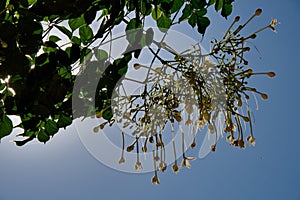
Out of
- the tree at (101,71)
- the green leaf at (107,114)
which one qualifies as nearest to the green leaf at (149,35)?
the tree at (101,71)

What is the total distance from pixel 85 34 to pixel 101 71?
5 cm

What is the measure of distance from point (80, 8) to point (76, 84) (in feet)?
0.32

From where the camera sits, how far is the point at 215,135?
582 mm

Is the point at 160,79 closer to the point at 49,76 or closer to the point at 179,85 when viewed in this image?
the point at 179,85

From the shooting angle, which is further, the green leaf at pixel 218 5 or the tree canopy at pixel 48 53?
the green leaf at pixel 218 5

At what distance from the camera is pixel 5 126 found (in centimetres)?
46

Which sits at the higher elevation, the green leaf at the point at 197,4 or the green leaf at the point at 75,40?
the green leaf at the point at 197,4

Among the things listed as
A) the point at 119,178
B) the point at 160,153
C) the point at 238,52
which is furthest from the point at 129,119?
the point at 119,178

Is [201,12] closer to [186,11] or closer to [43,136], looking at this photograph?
[186,11]

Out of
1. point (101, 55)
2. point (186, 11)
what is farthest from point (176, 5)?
point (101, 55)

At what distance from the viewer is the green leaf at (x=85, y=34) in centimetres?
50

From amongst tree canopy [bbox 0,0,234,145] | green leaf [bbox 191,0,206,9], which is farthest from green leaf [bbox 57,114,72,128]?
green leaf [bbox 191,0,206,9]

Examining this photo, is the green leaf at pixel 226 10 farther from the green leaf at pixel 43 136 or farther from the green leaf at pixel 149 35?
the green leaf at pixel 43 136

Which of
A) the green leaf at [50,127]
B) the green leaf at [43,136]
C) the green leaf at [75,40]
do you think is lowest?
the green leaf at [43,136]
